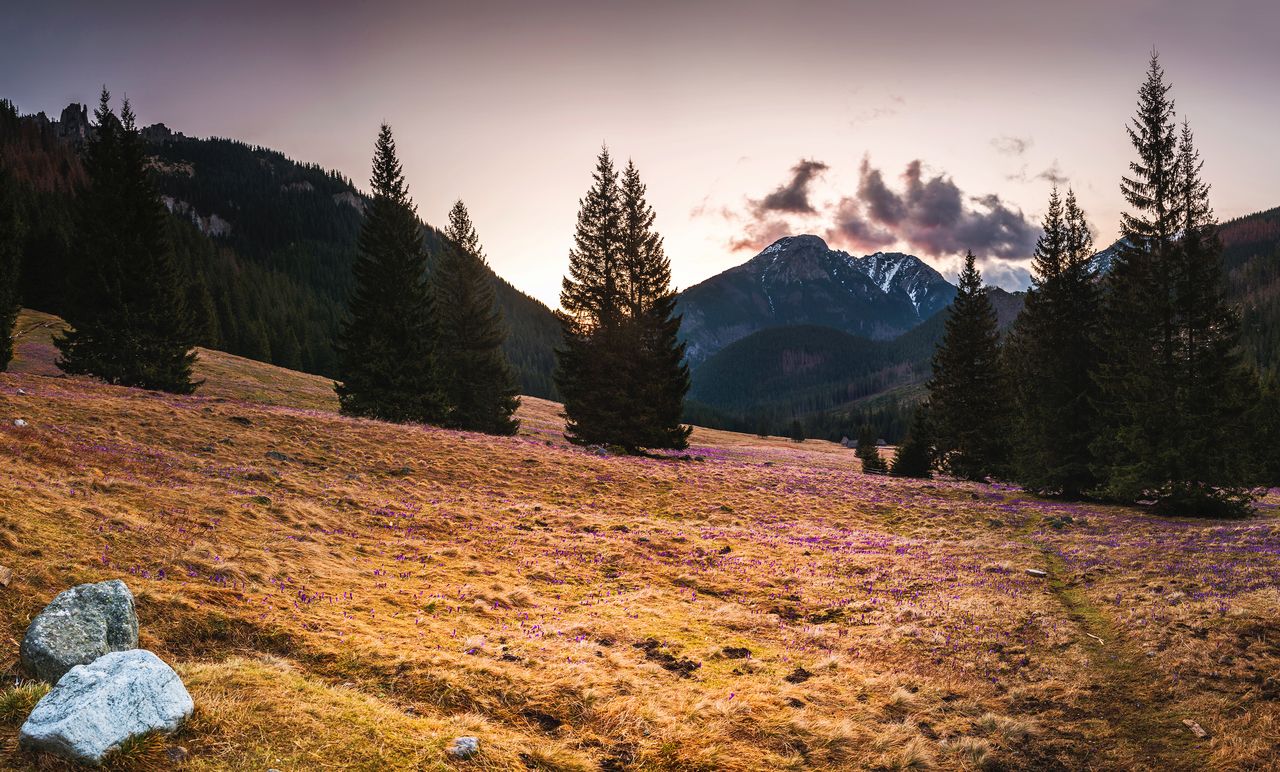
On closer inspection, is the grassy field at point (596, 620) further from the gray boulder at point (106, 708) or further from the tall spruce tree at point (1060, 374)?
the tall spruce tree at point (1060, 374)

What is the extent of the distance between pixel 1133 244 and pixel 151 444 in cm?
4421

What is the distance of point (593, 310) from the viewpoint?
1566 inches

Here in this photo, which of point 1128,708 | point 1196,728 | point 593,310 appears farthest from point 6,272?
point 1196,728

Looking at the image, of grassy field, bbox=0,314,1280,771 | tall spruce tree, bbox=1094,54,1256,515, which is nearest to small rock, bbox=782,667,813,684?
grassy field, bbox=0,314,1280,771

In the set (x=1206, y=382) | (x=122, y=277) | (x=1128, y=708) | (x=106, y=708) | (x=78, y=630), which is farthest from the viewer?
(x=122, y=277)

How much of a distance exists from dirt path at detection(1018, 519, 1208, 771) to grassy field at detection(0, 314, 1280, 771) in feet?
0.17

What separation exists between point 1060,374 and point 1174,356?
6691 millimetres

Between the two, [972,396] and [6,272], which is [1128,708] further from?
[6,272]

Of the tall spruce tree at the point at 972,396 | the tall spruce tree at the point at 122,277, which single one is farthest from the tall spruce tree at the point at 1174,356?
the tall spruce tree at the point at 122,277

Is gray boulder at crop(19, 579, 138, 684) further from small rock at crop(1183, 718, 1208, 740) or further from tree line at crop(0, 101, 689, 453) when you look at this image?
tree line at crop(0, 101, 689, 453)

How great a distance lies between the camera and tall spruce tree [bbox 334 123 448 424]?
3909cm

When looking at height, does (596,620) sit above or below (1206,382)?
below

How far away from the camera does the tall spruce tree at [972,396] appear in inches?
1781

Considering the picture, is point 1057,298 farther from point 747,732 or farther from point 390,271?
point 390,271
